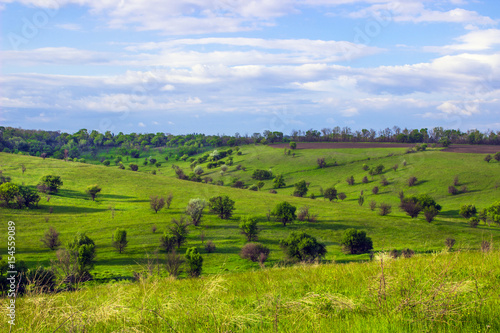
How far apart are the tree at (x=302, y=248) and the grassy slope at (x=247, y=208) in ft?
7.32

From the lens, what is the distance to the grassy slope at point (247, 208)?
51.3 m

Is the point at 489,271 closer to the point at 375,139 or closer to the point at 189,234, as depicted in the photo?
the point at 189,234

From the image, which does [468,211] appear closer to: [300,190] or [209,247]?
[300,190]

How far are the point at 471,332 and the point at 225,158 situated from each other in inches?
6247

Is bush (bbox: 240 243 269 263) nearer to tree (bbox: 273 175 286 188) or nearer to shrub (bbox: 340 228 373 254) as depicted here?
shrub (bbox: 340 228 373 254)

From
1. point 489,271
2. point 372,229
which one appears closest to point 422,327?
point 489,271

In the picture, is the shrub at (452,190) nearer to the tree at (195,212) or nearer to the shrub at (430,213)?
the shrub at (430,213)

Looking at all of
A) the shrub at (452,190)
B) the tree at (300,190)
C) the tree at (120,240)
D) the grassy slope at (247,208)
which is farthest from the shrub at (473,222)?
the tree at (120,240)

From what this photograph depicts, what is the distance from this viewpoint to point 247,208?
3041 inches

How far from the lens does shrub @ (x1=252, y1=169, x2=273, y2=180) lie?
414ft

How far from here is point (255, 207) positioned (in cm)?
7825

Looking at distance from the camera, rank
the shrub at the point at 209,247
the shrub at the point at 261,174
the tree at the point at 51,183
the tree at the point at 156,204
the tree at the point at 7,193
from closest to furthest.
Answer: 1. the shrub at the point at 209,247
2. the tree at the point at 7,193
3. the tree at the point at 156,204
4. the tree at the point at 51,183
5. the shrub at the point at 261,174

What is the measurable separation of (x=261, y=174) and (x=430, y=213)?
221 feet

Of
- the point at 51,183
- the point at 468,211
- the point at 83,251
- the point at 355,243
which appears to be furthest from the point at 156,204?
the point at 468,211
